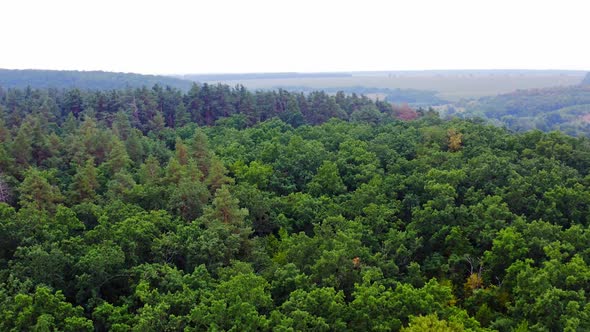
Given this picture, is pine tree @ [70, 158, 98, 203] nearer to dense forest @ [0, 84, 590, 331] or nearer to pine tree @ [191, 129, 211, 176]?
dense forest @ [0, 84, 590, 331]

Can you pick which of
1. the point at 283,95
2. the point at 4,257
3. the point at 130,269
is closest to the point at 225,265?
the point at 130,269

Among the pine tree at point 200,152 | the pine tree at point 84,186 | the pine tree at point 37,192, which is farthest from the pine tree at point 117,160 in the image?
the pine tree at point 37,192

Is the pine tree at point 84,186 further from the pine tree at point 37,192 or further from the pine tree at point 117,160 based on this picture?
the pine tree at point 117,160

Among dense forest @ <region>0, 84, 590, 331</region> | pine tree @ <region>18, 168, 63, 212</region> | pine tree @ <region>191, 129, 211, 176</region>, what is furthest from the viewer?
pine tree @ <region>191, 129, 211, 176</region>

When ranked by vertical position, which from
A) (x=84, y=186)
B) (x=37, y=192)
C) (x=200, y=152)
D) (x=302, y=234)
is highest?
(x=200, y=152)

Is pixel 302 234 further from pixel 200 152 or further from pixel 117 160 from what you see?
pixel 117 160

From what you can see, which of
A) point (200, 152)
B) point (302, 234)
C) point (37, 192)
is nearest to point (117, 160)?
point (200, 152)

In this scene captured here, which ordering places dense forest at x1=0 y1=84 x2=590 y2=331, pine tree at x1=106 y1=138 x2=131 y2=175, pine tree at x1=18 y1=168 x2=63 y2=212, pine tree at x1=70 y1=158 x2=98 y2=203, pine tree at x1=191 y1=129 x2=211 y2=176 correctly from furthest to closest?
pine tree at x1=191 y1=129 x2=211 y2=176, pine tree at x1=106 y1=138 x2=131 y2=175, pine tree at x1=70 y1=158 x2=98 y2=203, pine tree at x1=18 y1=168 x2=63 y2=212, dense forest at x1=0 y1=84 x2=590 y2=331

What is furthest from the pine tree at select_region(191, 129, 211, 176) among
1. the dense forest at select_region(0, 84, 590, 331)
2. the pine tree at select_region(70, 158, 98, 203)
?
the pine tree at select_region(70, 158, 98, 203)

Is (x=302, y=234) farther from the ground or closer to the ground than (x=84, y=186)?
closer to the ground
